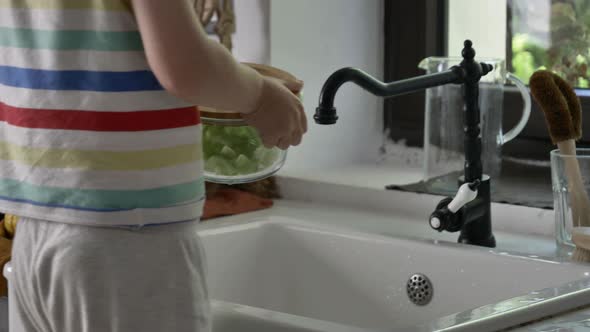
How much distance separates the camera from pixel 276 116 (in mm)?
954

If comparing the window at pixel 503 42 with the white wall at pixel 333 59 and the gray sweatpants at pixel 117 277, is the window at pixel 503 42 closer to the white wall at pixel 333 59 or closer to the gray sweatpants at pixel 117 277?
the white wall at pixel 333 59

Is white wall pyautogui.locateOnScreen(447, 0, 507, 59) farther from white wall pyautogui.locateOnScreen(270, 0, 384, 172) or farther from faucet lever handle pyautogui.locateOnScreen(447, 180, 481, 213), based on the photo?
faucet lever handle pyautogui.locateOnScreen(447, 180, 481, 213)

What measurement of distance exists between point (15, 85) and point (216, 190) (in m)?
0.85

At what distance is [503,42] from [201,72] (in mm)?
1128

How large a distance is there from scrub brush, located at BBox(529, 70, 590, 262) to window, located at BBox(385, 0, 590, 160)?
406mm

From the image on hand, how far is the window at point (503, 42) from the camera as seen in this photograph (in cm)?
182

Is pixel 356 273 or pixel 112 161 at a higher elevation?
pixel 112 161

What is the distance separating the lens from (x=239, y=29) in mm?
1918

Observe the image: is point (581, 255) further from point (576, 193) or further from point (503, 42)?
point (503, 42)

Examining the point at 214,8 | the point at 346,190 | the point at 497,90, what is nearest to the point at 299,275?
the point at 346,190

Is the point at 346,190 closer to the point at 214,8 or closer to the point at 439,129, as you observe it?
the point at 439,129

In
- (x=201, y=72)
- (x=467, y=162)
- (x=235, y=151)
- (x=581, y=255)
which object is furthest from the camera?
(x=467, y=162)

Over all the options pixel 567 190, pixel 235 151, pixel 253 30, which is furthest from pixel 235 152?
pixel 253 30

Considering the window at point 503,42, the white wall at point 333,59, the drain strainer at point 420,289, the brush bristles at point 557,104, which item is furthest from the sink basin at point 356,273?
the window at point 503,42
